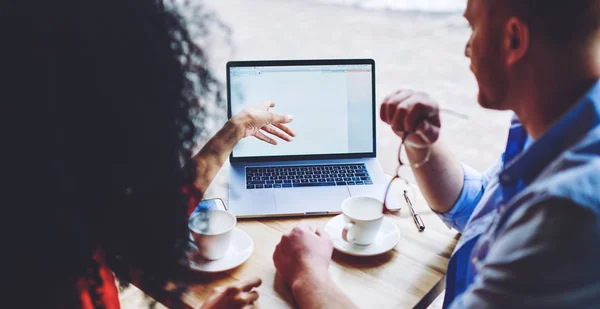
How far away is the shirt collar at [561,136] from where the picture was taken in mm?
682

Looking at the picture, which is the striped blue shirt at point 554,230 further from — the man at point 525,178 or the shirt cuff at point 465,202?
the shirt cuff at point 465,202

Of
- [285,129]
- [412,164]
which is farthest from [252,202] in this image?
[412,164]

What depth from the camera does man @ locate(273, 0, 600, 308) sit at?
0.58 m

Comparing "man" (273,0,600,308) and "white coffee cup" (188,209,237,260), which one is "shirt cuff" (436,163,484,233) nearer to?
"man" (273,0,600,308)

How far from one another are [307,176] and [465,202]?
378mm

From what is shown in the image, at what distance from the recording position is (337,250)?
0.98 meters

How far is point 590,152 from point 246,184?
76 cm

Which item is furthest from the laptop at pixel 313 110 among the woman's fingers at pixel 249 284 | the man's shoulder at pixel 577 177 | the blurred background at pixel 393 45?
the blurred background at pixel 393 45

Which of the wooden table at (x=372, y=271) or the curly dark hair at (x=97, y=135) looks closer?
the curly dark hair at (x=97, y=135)

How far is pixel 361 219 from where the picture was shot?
0.95 meters

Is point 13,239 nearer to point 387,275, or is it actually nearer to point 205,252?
point 205,252

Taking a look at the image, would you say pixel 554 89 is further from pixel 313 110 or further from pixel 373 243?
pixel 313 110

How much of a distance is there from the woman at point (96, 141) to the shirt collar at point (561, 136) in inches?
18.5

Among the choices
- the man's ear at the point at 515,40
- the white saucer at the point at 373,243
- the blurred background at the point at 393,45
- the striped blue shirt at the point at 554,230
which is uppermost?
the man's ear at the point at 515,40
